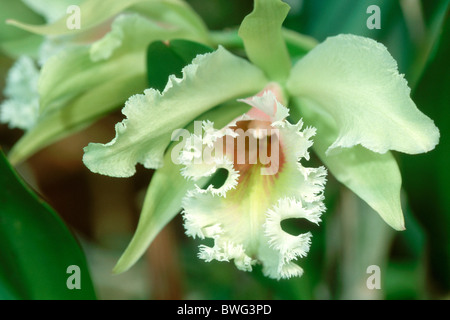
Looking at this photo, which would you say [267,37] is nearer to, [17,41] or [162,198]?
[162,198]

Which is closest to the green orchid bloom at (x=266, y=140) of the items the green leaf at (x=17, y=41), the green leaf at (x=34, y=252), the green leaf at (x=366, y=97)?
the green leaf at (x=366, y=97)

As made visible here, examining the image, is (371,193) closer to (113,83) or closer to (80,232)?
(113,83)

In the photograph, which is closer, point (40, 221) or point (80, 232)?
point (40, 221)

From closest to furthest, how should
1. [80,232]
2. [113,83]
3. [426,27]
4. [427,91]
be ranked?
[427,91]
[113,83]
[426,27]
[80,232]

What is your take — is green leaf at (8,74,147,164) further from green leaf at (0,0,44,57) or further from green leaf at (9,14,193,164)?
green leaf at (0,0,44,57)

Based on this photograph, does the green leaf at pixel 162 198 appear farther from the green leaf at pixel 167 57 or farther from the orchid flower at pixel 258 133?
the green leaf at pixel 167 57

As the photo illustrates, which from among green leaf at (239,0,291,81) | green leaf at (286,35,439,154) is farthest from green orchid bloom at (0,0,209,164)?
green leaf at (286,35,439,154)

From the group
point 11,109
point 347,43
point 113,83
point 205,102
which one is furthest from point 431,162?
point 11,109
